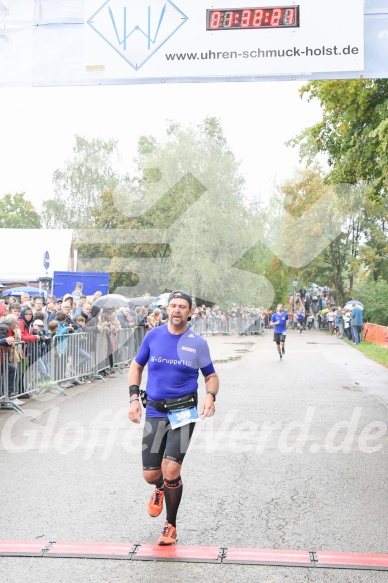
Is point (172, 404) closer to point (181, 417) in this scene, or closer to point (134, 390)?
point (181, 417)

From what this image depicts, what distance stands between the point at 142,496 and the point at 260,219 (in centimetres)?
4762

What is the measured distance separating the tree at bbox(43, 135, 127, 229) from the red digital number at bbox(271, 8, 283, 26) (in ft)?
187

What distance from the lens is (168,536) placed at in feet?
17.7

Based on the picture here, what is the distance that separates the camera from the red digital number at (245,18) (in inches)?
362

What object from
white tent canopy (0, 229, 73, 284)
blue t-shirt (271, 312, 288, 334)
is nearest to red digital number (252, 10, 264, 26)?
blue t-shirt (271, 312, 288, 334)

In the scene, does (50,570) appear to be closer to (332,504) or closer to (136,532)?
(136,532)

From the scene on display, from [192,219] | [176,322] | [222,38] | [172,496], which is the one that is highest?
[192,219]

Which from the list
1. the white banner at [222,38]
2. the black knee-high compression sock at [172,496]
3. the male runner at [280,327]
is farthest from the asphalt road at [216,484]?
the male runner at [280,327]

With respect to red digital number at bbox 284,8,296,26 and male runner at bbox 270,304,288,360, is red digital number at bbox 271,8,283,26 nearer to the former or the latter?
red digital number at bbox 284,8,296,26

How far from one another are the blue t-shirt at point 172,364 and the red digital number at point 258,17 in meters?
4.85

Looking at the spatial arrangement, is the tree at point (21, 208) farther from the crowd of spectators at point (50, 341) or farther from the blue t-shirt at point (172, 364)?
the blue t-shirt at point (172, 364)

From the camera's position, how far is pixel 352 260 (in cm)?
5159

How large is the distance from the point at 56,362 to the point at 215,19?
24.1ft

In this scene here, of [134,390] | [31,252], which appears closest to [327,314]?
[31,252]
